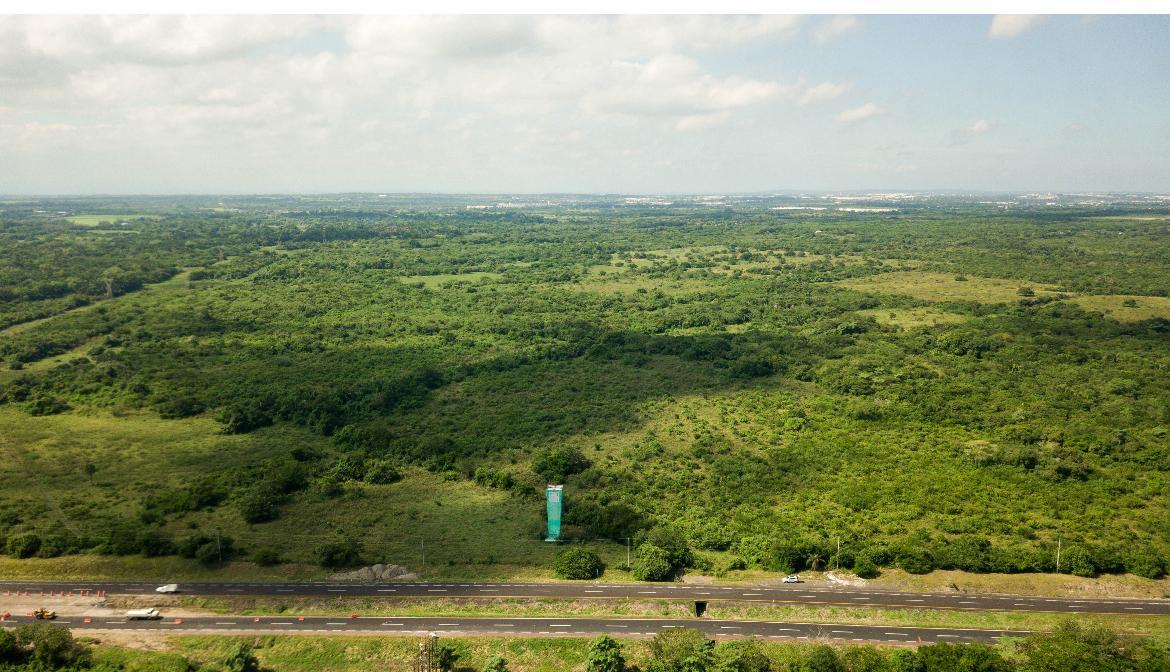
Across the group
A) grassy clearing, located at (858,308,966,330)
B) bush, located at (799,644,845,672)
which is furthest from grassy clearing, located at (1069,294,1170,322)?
bush, located at (799,644,845,672)

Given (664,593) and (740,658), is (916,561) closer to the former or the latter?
(664,593)

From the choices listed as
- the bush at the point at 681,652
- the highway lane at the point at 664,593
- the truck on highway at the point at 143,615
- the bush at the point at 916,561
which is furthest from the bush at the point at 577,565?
the truck on highway at the point at 143,615

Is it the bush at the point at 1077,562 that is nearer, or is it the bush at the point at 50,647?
the bush at the point at 50,647

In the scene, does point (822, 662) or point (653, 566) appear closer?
point (822, 662)

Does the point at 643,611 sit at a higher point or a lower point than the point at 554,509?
lower

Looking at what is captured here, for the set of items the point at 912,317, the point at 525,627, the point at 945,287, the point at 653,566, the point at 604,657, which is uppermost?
the point at 945,287

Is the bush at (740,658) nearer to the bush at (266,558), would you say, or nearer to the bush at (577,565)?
the bush at (577,565)

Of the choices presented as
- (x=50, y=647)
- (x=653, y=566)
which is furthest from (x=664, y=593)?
(x=50, y=647)
